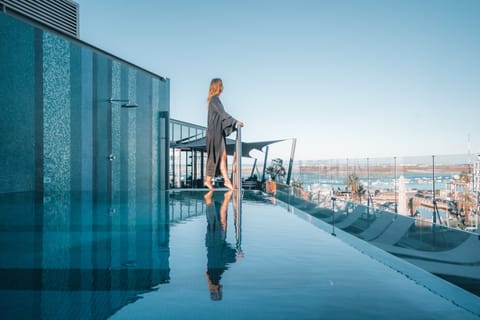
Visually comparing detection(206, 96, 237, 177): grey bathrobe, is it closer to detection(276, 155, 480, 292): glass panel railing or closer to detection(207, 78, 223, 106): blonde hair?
detection(207, 78, 223, 106): blonde hair

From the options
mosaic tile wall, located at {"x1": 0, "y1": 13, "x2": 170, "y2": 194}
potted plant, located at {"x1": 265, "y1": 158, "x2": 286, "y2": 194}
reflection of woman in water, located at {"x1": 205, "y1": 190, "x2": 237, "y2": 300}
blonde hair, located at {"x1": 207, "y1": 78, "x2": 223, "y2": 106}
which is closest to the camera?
reflection of woman in water, located at {"x1": 205, "y1": 190, "x2": 237, "y2": 300}

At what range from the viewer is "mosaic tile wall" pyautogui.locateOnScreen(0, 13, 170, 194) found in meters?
7.98

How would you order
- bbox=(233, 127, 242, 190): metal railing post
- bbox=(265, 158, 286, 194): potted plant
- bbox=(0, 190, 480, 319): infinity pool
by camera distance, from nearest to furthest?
bbox=(0, 190, 480, 319): infinity pool
bbox=(233, 127, 242, 190): metal railing post
bbox=(265, 158, 286, 194): potted plant

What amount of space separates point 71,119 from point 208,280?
9.40 meters

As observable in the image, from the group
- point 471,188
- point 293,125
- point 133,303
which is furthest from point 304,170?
point 293,125

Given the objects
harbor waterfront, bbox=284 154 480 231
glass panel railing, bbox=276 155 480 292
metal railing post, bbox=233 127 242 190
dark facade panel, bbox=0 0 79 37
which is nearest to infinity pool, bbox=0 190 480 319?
glass panel railing, bbox=276 155 480 292

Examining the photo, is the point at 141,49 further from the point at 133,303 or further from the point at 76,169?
the point at 133,303

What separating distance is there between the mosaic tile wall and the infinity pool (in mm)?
6534

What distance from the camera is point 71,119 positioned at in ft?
31.4

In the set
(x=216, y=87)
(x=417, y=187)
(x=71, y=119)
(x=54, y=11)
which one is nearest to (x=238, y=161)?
(x=216, y=87)

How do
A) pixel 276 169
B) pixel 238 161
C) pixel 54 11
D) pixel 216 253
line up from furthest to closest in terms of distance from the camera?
pixel 276 169
pixel 54 11
pixel 238 161
pixel 216 253

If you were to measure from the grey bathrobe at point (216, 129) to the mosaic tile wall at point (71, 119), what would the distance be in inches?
159

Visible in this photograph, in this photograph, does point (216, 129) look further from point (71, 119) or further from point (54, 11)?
point (54, 11)

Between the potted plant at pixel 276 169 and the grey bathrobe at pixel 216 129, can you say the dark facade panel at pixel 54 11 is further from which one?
the potted plant at pixel 276 169
